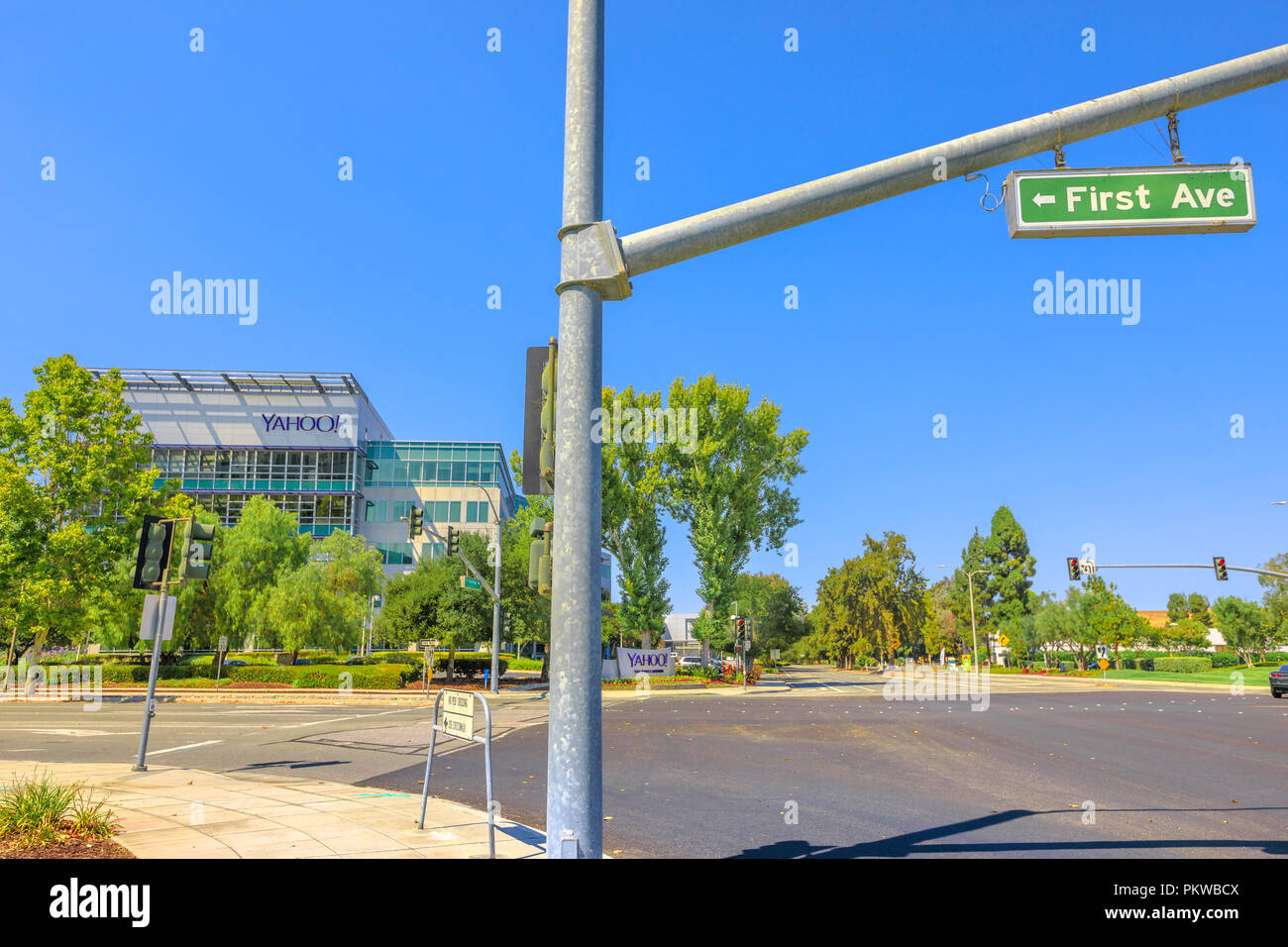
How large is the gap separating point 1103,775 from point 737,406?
3350 centimetres

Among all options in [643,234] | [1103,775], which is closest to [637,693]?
[1103,775]

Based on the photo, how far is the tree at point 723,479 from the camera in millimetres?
42344

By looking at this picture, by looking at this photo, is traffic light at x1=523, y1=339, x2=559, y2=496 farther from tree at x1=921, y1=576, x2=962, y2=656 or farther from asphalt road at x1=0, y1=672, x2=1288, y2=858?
tree at x1=921, y1=576, x2=962, y2=656

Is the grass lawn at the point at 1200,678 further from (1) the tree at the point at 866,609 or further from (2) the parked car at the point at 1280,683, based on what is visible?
(1) the tree at the point at 866,609

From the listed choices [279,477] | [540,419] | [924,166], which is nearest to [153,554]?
[540,419]

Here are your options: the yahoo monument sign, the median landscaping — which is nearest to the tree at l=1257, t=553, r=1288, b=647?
the yahoo monument sign

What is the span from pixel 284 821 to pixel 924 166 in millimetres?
7794

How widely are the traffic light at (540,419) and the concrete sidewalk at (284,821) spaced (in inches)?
124

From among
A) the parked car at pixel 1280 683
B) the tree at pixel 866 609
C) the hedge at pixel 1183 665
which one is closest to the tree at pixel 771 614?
the tree at pixel 866 609

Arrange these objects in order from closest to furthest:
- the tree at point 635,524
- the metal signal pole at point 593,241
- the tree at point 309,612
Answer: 1. the metal signal pole at point 593,241
2. the tree at point 309,612
3. the tree at point 635,524

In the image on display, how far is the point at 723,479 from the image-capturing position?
4238cm

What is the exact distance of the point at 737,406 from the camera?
1704 inches

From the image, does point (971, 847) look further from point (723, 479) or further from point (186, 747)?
point (723, 479)
